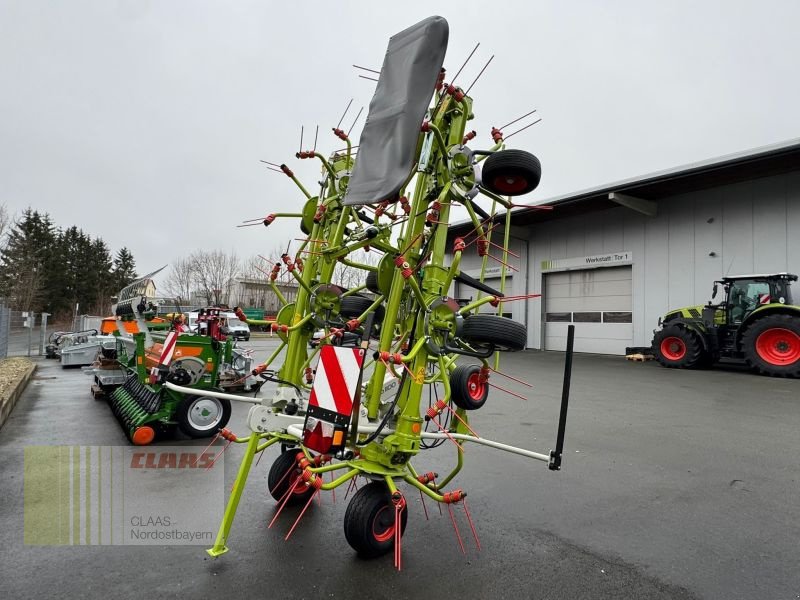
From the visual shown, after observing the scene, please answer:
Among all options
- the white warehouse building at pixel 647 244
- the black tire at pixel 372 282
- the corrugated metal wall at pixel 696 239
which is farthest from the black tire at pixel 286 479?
the corrugated metal wall at pixel 696 239

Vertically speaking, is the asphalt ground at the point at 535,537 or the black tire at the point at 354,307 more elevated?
the black tire at the point at 354,307

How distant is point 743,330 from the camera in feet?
36.7

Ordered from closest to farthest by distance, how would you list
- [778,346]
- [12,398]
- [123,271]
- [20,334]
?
[12,398] < [778,346] < [20,334] < [123,271]

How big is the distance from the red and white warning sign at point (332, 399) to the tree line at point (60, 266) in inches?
1688

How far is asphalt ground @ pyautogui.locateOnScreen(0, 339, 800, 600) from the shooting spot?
244 centimetres

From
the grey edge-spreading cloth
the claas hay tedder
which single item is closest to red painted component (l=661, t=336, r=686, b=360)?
the claas hay tedder

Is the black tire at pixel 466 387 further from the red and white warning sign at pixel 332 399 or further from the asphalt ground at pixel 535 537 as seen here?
the asphalt ground at pixel 535 537

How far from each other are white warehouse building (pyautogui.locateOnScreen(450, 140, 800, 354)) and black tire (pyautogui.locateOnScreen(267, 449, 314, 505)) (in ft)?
30.9

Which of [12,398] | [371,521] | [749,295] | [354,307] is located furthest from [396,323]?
[749,295]

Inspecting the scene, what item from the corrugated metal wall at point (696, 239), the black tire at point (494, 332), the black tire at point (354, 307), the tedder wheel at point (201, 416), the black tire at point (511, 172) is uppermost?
the corrugated metal wall at point (696, 239)

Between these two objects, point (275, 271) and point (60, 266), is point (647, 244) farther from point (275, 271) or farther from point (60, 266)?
point (60, 266)

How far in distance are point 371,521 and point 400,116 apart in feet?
7.67

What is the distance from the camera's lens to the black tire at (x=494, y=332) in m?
2.74

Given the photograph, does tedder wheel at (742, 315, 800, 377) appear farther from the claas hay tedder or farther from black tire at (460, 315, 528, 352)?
black tire at (460, 315, 528, 352)
